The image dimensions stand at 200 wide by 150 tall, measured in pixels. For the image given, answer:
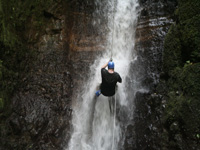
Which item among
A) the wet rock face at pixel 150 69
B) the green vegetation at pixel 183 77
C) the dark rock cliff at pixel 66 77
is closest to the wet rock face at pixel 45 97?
the dark rock cliff at pixel 66 77

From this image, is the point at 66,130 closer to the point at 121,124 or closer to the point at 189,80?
the point at 121,124

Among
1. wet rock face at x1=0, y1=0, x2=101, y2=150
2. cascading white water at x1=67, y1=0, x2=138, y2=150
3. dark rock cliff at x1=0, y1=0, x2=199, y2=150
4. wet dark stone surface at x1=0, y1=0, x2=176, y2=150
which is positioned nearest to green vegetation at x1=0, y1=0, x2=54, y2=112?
dark rock cliff at x1=0, y1=0, x2=199, y2=150

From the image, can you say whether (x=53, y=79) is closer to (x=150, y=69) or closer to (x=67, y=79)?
(x=67, y=79)

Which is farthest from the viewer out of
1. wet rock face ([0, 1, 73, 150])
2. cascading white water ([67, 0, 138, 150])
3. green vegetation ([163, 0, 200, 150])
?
cascading white water ([67, 0, 138, 150])

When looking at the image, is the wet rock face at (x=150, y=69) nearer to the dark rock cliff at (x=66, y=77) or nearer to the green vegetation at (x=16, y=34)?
the dark rock cliff at (x=66, y=77)

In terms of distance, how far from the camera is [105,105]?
6.05 meters

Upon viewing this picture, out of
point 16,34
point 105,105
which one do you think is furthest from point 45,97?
point 16,34

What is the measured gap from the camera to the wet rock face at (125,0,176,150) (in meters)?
4.92

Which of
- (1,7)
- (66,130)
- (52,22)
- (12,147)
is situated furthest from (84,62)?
(12,147)

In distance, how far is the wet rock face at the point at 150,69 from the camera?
4.92m

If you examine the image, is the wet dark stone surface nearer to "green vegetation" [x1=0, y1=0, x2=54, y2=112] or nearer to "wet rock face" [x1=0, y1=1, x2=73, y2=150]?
"wet rock face" [x1=0, y1=1, x2=73, y2=150]

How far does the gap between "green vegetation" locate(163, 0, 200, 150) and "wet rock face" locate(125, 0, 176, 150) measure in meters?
0.29

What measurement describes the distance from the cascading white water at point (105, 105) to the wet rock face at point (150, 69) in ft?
1.35

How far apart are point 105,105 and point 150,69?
2068 mm
